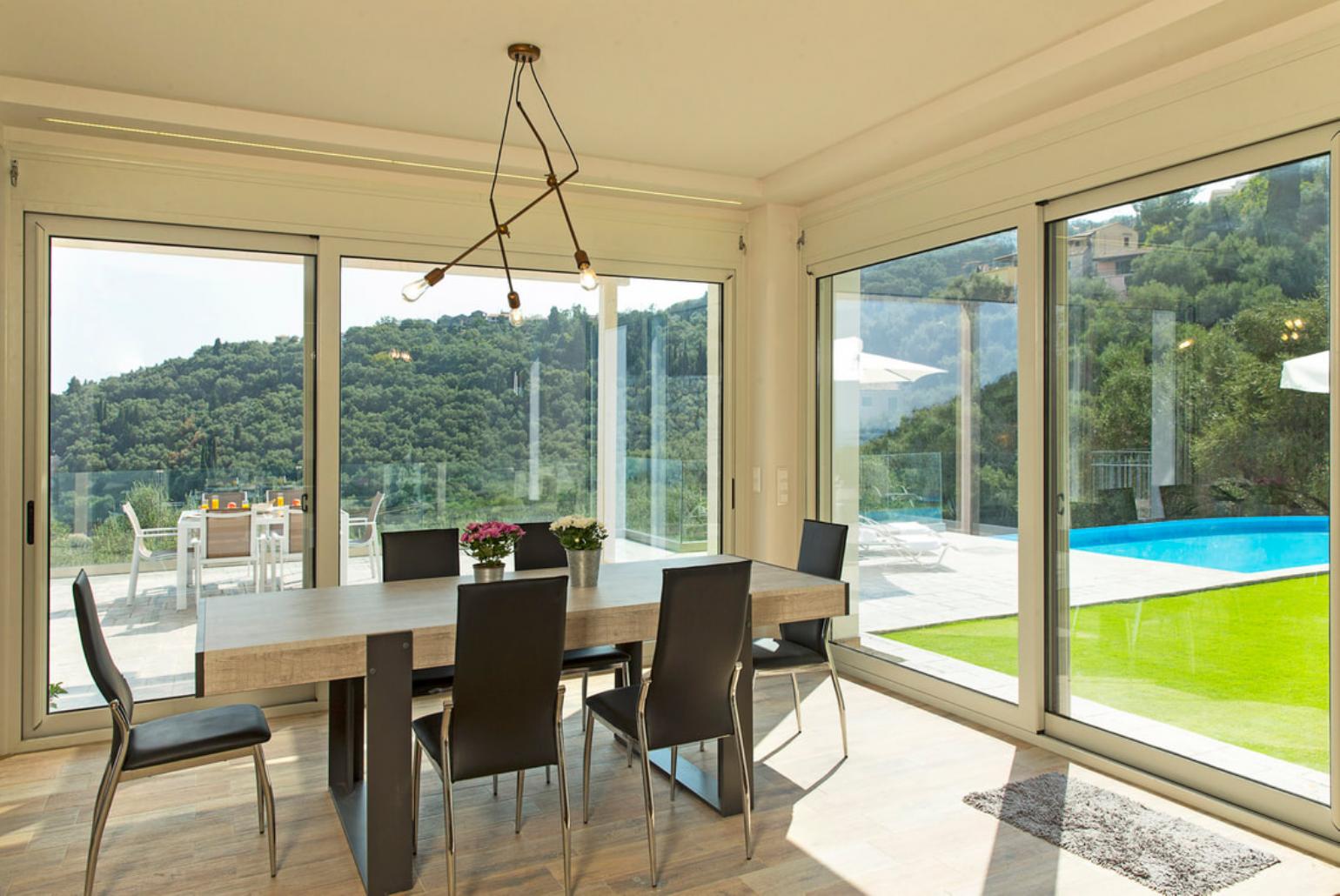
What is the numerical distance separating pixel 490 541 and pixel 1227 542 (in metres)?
2.79

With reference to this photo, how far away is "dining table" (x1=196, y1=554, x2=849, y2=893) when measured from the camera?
2668 mm

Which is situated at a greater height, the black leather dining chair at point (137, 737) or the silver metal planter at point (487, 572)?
the silver metal planter at point (487, 572)

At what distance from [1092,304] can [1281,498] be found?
3.69 ft

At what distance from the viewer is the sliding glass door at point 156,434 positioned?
4348 mm

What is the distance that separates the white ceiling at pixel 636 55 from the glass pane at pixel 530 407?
1105 mm

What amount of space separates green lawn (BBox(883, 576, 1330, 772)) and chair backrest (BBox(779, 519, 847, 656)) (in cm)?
106

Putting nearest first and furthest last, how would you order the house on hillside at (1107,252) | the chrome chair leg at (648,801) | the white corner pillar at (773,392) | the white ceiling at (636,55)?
the chrome chair leg at (648,801), the white ceiling at (636,55), the house on hillside at (1107,252), the white corner pillar at (773,392)

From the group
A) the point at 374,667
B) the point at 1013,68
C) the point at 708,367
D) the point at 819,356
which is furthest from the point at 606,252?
the point at 374,667

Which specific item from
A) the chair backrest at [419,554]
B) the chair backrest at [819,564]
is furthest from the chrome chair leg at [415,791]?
the chair backrest at [819,564]

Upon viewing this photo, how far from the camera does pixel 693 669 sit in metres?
3.07

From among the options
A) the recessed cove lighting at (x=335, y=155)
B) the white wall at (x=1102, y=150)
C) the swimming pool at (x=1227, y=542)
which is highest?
the recessed cove lighting at (x=335, y=155)

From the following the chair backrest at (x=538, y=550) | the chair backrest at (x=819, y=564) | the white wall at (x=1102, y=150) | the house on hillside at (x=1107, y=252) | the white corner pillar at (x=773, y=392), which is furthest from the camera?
the white corner pillar at (x=773, y=392)

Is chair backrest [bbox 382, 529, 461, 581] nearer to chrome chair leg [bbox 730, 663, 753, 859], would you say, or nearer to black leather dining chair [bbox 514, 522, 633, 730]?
black leather dining chair [bbox 514, 522, 633, 730]

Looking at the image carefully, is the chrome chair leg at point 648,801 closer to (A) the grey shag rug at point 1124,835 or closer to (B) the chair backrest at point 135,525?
(A) the grey shag rug at point 1124,835
